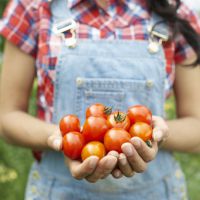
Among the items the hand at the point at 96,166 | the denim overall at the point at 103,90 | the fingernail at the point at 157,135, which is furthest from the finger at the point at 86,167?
the denim overall at the point at 103,90

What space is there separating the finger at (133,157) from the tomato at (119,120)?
12 centimetres

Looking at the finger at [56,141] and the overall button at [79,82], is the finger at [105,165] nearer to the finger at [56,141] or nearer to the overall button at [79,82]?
the finger at [56,141]

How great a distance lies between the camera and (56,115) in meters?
1.87

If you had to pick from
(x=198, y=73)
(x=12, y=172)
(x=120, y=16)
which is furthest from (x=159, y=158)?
(x=12, y=172)

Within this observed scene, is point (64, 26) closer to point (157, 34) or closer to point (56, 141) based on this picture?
point (157, 34)

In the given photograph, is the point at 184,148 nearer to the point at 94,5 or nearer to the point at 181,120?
the point at 181,120

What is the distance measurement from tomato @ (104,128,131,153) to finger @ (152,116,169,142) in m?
0.08

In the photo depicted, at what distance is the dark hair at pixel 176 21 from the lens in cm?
195

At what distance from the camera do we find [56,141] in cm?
160

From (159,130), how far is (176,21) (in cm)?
53

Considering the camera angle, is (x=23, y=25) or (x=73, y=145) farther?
(x=23, y=25)

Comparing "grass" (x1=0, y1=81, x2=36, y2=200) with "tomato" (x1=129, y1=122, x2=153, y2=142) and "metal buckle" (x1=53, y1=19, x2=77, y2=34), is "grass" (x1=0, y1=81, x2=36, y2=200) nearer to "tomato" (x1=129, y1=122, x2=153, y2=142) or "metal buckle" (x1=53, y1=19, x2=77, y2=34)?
"metal buckle" (x1=53, y1=19, x2=77, y2=34)

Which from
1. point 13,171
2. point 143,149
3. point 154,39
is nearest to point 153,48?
point 154,39

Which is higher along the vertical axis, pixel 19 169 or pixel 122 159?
pixel 122 159
